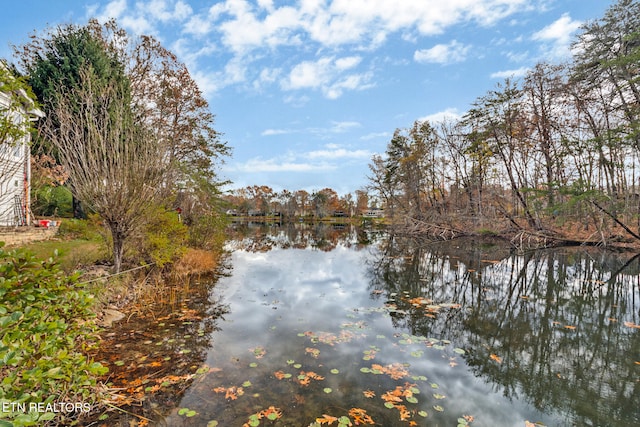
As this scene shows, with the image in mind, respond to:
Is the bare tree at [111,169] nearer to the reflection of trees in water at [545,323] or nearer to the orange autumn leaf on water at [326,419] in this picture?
the orange autumn leaf on water at [326,419]

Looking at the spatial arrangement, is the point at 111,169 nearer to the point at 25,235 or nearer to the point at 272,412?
the point at 272,412

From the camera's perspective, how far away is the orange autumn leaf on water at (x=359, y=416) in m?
3.07

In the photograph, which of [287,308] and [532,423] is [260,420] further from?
[287,308]

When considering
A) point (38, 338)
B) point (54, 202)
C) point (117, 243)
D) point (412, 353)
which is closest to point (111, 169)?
point (117, 243)

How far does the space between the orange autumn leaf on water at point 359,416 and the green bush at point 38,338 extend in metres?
2.51

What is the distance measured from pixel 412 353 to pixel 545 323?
3499 millimetres

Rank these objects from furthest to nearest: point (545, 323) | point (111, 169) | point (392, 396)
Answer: point (111, 169) → point (545, 323) → point (392, 396)

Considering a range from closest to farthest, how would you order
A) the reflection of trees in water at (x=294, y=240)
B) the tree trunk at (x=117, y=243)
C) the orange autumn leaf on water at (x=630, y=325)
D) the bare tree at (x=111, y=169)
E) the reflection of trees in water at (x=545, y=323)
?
the reflection of trees in water at (x=545, y=323)
the orange autumn leaf on water at (x=630, y=325)
the bare tree at (x=111, y=169)
the tree trunk at (x=117, y=243)
the reflection of trees in water at (x=294, y=240)

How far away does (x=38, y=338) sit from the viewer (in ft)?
7.25

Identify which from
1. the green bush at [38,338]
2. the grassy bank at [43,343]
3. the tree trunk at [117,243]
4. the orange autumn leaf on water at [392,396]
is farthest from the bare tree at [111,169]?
the orange autumn leaf on water at [392,396]

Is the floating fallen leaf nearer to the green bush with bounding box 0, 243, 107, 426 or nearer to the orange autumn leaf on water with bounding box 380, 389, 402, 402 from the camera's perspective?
the orange autumn leaf on water with bounding box 380, 389, 402, 402

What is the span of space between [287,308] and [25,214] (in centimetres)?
1348

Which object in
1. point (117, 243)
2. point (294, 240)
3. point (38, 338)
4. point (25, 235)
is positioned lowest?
point (294, 240)

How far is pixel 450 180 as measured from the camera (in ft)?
91.2
